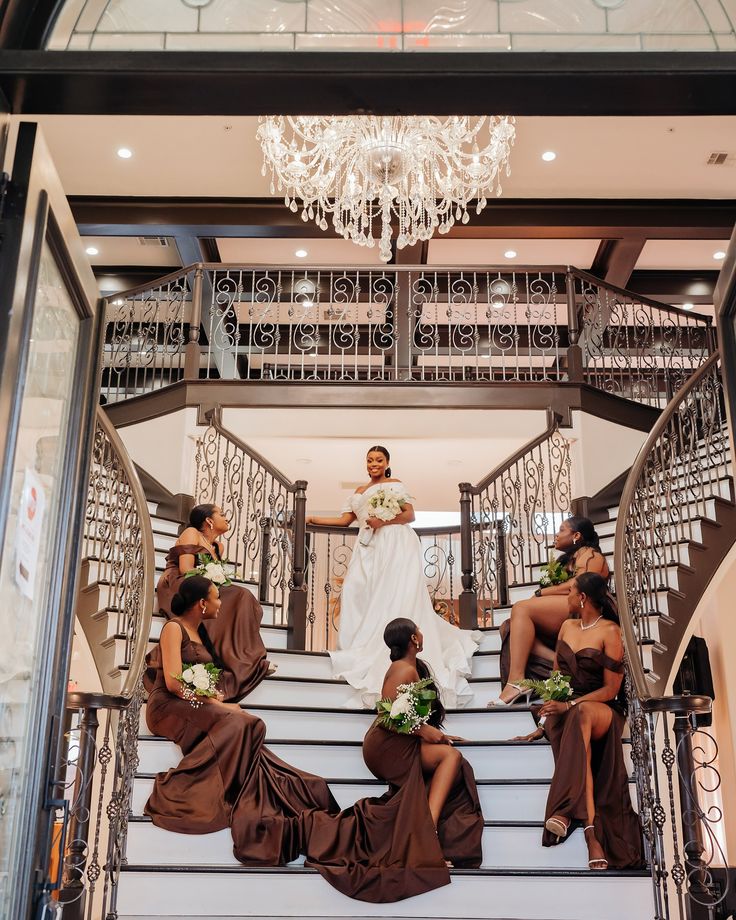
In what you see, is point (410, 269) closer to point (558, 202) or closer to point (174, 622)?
point (558, 202)

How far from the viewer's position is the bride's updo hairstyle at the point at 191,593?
6.09 meters

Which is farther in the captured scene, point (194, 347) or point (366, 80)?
point (194, 347)

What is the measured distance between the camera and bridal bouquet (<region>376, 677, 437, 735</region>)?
5.32 meters

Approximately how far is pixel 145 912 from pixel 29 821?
9.70ft

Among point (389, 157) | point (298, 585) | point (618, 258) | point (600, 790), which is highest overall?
point (618, 258)

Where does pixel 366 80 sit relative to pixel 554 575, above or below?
above

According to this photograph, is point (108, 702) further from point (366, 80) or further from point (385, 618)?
point (385, 618)

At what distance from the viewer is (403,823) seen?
199 inches

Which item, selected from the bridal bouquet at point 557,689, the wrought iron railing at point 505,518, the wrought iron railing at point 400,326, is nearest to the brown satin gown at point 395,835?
the bridal bouquet at point 557,689

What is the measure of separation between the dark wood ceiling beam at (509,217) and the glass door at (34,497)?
8544 mm

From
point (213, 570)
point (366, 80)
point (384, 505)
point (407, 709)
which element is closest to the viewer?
point (366, 80)

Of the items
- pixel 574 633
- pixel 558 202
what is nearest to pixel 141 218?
pixel 558 202

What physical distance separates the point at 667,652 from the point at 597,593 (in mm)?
936

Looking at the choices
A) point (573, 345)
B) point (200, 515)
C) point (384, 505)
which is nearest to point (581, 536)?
point (384, 505)
